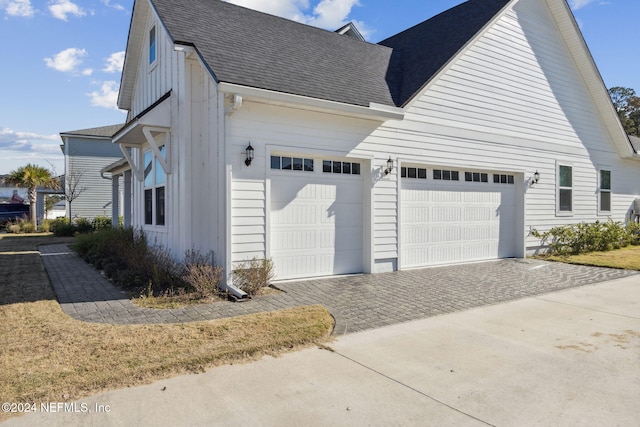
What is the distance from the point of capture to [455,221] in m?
10.9

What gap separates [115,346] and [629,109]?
53353 mm

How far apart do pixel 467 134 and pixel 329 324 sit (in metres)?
7.34

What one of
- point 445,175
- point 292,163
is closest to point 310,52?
point 292,163

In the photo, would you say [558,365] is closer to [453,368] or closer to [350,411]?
[453,368]

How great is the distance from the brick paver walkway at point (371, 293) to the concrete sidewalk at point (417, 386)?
966 mm

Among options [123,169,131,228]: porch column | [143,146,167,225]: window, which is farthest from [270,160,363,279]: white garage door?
[123,169,131,228]: porch column

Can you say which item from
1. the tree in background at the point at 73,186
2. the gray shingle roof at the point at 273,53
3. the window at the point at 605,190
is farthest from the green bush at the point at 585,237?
the tree in background at the point at 73,186

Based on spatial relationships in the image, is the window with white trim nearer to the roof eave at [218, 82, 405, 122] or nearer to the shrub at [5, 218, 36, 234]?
the roof eave at [218, 82, 405, 122]

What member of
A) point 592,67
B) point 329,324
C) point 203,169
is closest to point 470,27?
point 592,67

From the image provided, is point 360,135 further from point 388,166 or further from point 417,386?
point 417,386

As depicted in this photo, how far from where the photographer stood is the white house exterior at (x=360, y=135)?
775 cm

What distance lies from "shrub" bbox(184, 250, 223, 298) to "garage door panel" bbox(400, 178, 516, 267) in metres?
4.55

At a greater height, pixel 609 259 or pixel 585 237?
pixel 585 237

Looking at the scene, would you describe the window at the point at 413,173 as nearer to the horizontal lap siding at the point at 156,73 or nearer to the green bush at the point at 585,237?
the green bush at the point at 585,237
